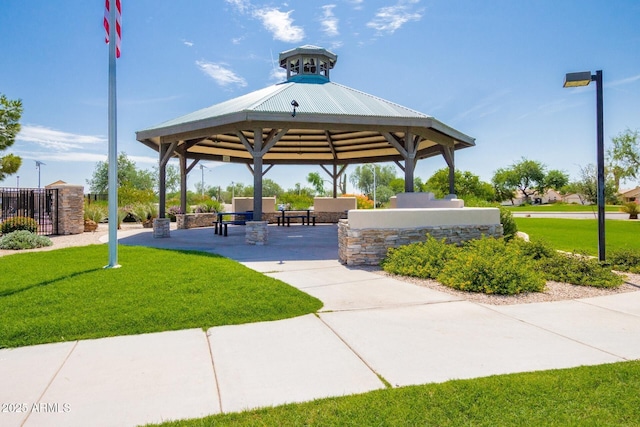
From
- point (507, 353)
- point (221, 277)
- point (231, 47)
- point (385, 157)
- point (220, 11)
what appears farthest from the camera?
point (385, 157)

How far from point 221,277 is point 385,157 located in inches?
568

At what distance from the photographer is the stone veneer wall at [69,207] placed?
12.9 meters

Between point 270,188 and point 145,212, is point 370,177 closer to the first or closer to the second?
point 270,188

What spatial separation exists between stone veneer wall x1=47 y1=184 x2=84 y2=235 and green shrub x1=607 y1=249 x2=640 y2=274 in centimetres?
1579

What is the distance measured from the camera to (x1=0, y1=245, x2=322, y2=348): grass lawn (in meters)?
4.01

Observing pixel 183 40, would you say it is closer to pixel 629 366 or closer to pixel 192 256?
pixel 192 256

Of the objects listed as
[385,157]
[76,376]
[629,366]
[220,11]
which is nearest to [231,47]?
[220,11]

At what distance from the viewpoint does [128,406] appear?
2.54m

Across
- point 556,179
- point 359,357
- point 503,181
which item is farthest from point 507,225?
point 556,179

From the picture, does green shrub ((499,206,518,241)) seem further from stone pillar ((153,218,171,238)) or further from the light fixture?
stone pillar ((153,218,171,238))

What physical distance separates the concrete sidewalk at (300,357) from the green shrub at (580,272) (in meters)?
1.24

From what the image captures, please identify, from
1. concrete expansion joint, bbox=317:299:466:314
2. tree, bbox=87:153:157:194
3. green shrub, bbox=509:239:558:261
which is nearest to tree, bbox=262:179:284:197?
tree, bbox=87:153:157:194

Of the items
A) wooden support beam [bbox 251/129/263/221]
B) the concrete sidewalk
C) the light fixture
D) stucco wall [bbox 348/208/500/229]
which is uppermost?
the light fixture

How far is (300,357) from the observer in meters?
3.33
